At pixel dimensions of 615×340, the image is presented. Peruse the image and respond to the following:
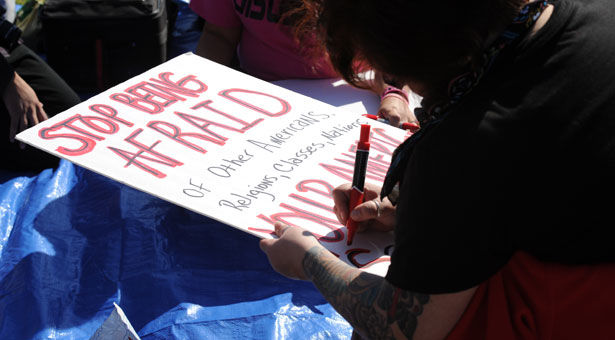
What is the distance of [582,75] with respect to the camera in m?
0.56

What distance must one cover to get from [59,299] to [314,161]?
61 centimetres

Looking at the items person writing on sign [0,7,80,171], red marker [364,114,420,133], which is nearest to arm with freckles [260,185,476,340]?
red marker [364,114,420,133]

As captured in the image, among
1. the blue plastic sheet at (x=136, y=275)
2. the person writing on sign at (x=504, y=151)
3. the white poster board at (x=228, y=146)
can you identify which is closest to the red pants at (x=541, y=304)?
the person writing on sign at (x=504, y=151)

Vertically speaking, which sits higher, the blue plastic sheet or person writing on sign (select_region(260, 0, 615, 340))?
person writing on sign (select_region(260, 0, 615, 340))

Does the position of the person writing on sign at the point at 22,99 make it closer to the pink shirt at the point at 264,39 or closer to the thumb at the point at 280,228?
the pink shirt at the point at 264,39

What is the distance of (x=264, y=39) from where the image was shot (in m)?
1.71

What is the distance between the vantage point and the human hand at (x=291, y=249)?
86 cm

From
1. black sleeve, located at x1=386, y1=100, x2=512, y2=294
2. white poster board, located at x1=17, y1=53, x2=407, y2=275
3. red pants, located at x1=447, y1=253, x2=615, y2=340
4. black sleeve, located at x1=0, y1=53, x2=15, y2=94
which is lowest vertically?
black sleeve, located at x1=0, y1=53, x2=15, y2=94

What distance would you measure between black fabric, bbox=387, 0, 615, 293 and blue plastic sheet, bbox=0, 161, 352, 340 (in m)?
0.62

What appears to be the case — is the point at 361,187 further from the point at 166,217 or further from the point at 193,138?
the point at 166,217

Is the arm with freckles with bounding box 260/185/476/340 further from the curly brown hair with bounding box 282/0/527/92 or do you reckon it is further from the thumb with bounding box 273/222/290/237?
the curly brown hair with bounding box 282/0/527/92

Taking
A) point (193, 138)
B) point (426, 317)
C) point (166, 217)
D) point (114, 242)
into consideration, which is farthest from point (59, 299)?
point (426, 317)

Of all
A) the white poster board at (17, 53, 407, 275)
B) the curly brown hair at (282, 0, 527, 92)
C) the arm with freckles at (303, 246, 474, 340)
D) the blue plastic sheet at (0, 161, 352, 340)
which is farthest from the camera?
the blue plastic sheet at (0, 161, 352, 340)

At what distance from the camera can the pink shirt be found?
165 centimetres
